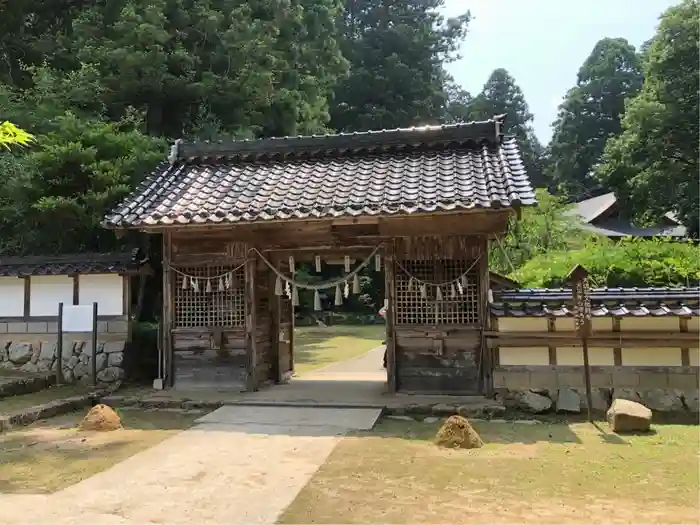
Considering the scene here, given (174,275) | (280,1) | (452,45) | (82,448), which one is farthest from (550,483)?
(452,45)

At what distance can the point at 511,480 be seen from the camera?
5.60 m

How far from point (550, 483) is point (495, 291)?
15.5 ft

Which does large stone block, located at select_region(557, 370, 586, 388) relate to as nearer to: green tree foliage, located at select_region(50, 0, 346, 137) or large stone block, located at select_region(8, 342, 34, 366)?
large stone block, located at select_region(8, 342, 34, 366)

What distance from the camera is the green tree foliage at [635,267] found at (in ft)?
45.7

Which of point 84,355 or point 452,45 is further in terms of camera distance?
point 452,45


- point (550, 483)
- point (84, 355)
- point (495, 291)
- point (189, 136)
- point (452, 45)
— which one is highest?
point (452, 45)

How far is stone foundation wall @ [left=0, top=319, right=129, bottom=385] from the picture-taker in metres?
11.2

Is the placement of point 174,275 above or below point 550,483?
above

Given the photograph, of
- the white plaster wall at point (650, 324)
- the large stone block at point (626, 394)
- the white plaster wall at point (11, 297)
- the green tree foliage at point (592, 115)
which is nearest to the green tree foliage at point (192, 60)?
the white plaster wall at point (11, 297)

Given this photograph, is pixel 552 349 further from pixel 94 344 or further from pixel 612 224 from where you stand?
pixel 612 224

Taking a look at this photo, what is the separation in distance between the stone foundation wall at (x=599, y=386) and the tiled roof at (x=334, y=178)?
2.83 meters

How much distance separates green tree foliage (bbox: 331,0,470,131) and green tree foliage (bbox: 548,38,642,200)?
1371 cm

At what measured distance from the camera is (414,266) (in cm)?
975

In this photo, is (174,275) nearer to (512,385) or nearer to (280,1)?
(512,385)
